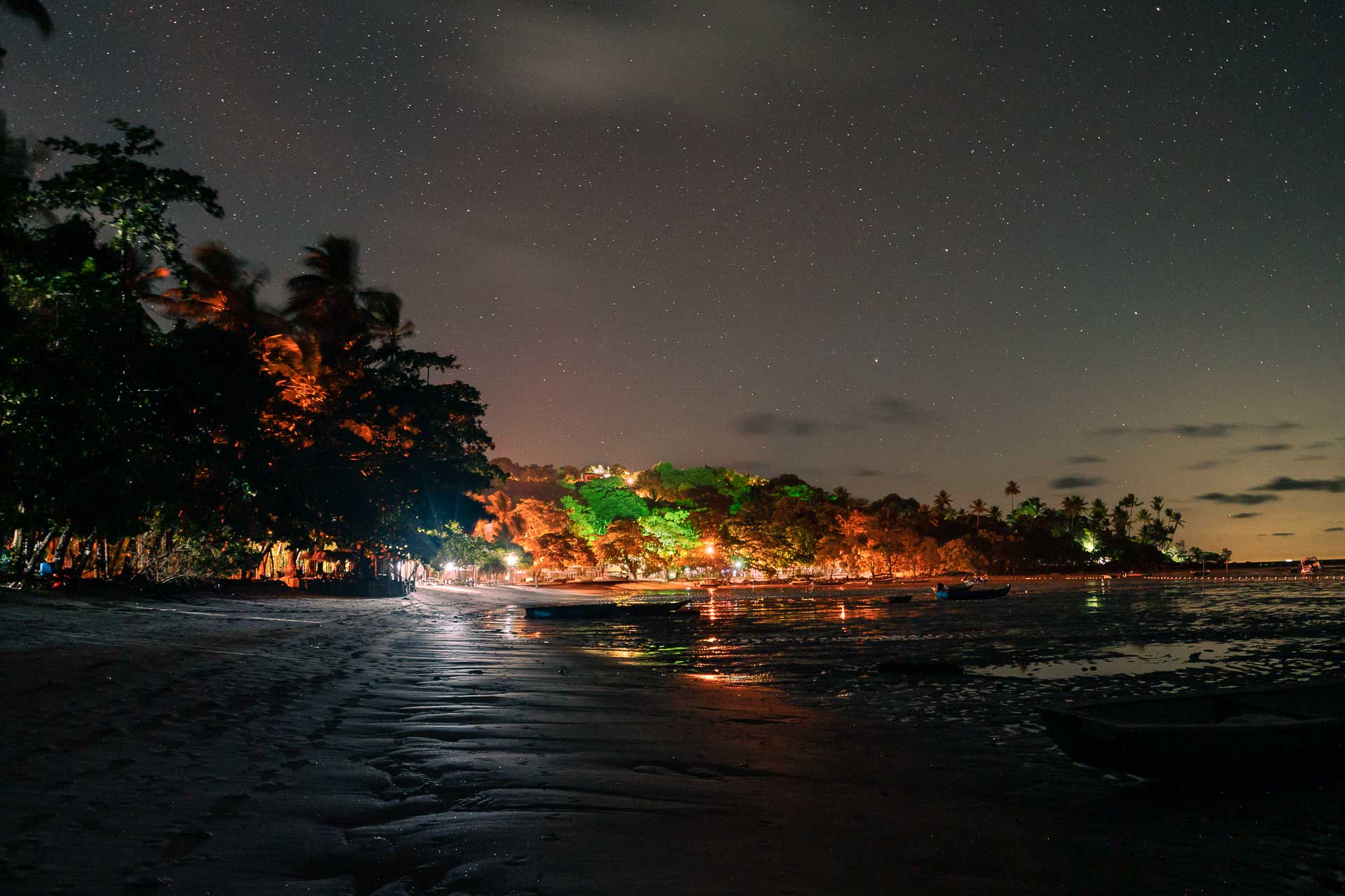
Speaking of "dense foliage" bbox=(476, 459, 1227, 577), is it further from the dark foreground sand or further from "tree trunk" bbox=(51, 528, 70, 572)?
the dark foreground sand

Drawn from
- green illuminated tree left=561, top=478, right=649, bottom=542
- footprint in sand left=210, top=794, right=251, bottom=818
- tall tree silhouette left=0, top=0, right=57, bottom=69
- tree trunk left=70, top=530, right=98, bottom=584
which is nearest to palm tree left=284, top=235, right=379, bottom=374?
tree trunk left=70, top=530, right=98, bottom=584

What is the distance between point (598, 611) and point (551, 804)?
96.3 ft

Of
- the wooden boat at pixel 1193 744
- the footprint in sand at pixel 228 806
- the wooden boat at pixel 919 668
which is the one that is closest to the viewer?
the footprint in sand at pixel 228 806

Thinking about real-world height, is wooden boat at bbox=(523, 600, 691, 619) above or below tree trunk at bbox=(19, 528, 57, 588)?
below

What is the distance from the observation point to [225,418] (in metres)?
25.6

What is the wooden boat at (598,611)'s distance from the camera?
1292 inches

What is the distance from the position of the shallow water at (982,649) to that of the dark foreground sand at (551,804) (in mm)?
2734

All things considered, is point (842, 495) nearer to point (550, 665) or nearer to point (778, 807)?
point (550, 665)

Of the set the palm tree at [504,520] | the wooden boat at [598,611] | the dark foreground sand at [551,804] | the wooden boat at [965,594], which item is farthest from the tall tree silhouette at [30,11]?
the palm tree at [504,520]

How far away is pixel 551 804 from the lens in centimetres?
540

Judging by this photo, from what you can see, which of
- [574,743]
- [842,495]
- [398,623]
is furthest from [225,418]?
[842,495]

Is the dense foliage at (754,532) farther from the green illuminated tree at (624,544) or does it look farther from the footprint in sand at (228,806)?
the footprint in sand at (228,806)

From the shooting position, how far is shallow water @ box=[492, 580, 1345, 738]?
12070 millimetres

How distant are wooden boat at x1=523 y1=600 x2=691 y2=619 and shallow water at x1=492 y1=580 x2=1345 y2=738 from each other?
697 millimetres
